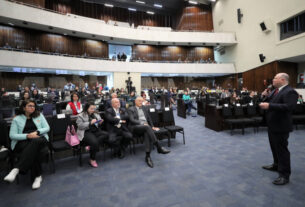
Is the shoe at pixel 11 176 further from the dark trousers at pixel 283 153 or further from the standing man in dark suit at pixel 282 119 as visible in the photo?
the dark trousers at pixel 283 153

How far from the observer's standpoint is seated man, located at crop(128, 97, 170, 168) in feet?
9.77

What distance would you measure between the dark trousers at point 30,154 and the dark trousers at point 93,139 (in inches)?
24.3

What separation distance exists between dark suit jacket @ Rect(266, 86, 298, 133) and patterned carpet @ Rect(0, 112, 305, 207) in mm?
755

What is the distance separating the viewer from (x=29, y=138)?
2.35 m

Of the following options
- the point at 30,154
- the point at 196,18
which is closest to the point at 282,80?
the point at 30,154

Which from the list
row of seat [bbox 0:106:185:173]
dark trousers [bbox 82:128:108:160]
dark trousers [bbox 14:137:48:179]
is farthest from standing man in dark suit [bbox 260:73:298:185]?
dark trousers [bbox 14:137:48:179]

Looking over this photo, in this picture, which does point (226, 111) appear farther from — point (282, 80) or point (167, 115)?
point (282, 80)

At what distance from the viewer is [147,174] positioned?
254cm

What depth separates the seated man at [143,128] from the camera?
9.77ft

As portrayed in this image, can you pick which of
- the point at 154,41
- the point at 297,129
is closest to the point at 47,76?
the point at 154,41

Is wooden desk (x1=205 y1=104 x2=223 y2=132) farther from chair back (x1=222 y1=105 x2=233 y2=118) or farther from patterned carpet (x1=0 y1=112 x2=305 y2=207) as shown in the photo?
patterned carpet (x1=0 y1=112 x2=305 y2=207)

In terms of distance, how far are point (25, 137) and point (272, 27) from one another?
14.3 meters

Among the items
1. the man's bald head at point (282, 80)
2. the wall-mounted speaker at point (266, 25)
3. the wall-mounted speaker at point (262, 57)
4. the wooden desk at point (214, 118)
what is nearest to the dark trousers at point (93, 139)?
the man's bald head at point (282, 80)

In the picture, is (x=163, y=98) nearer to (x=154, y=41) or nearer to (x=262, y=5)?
(x=154, y=41)
